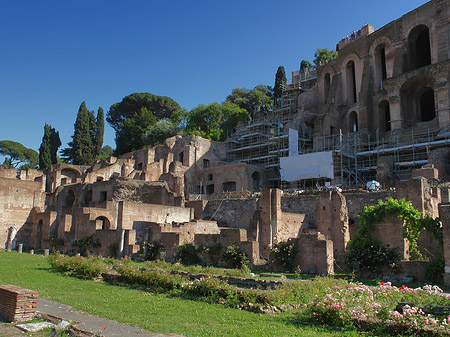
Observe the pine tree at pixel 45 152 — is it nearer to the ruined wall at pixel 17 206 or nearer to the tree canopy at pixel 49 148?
the tree canopy at pixel 49 148

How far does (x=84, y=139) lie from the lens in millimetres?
59938

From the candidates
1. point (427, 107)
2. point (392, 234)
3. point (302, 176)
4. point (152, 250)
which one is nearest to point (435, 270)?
point (392, 234)

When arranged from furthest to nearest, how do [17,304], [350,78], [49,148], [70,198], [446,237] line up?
[49,148], [350,78], [70,198], [446,237], [17,304]

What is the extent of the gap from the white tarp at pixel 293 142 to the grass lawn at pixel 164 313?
3128 cm

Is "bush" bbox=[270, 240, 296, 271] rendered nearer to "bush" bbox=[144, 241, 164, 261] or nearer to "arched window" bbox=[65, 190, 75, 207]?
"bush" bbox=[144, 241, 164, 261]

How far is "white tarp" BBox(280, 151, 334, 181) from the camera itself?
37.4m

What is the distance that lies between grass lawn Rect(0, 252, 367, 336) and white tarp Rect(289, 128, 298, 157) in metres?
31.3

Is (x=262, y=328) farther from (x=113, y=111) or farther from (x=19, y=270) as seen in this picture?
(x=113, y=111)

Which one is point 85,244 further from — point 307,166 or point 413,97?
point 413,97

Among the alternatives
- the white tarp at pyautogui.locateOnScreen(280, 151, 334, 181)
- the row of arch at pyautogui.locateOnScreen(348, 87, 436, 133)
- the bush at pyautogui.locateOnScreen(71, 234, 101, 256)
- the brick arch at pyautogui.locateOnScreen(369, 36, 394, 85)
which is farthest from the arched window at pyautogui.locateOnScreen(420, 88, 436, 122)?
the bush at pyautogui.locateOnScreen(71, 234, 101, 256)

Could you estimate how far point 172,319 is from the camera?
8656 mm

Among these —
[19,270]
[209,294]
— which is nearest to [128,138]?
[19,270]

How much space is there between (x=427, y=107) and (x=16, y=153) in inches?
2675

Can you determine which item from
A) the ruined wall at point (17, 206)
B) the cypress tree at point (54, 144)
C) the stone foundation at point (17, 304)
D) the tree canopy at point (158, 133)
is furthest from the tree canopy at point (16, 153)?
the stone foundation at point (17, 304)
